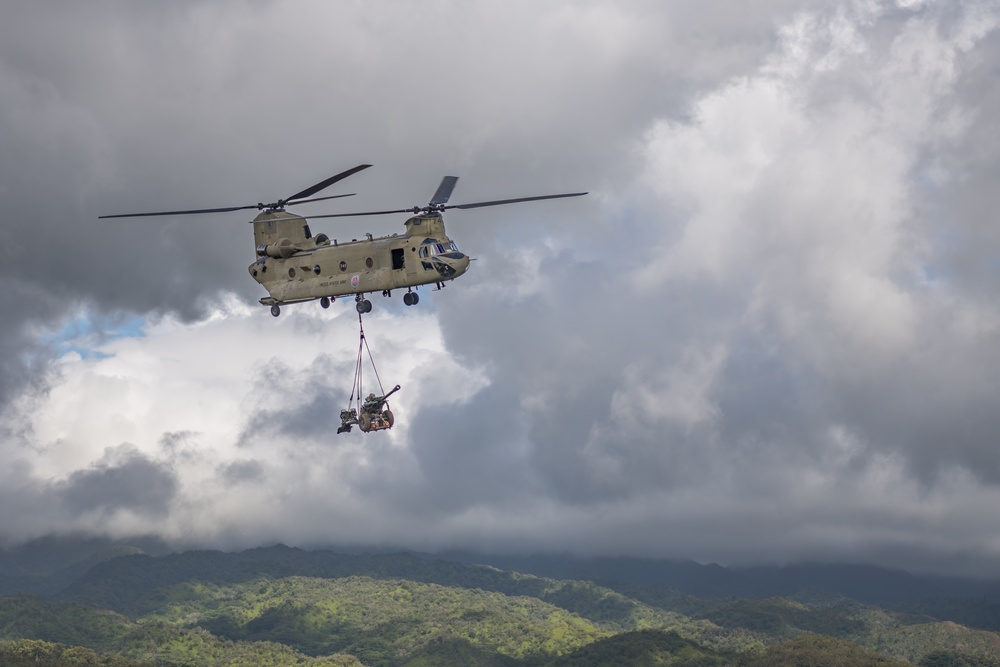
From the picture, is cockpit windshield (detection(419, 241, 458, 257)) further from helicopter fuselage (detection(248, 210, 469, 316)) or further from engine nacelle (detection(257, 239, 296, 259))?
engine nacelle (detection(257, 239, 296, 259))

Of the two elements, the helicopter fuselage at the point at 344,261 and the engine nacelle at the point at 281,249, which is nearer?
the helicopter fuselage at the point at 344,261

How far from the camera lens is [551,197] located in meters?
92.5

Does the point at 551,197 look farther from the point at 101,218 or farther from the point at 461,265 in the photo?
the point at 101,218

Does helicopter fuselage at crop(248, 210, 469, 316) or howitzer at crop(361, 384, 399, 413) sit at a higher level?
helicopter fuselage at crop(248, 210, 469, 316)

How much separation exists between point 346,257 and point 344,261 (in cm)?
40

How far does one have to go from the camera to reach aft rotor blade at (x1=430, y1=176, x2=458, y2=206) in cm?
10538

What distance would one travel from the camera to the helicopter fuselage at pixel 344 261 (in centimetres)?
10150

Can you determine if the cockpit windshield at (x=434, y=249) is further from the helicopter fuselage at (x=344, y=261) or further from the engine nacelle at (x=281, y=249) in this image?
the engine nacelle at (x=281, y=249)

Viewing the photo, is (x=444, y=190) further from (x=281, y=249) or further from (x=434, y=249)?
(x=281, y=249)

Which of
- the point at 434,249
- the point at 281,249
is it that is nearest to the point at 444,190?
the point at 434,249

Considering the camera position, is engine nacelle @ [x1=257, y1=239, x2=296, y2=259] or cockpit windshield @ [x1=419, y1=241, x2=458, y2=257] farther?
engine nacelle @ [x1=257, y1=239, x2=296, y2=259]

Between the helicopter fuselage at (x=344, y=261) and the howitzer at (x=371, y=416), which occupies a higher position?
the helicopter fuselage at (x=344, y=261)

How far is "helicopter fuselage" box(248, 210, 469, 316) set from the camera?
333 ft

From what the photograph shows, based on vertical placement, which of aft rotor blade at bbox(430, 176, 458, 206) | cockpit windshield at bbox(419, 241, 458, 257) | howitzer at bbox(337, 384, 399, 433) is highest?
aft rotor blade at bbox(430, 176, 458, 206)
